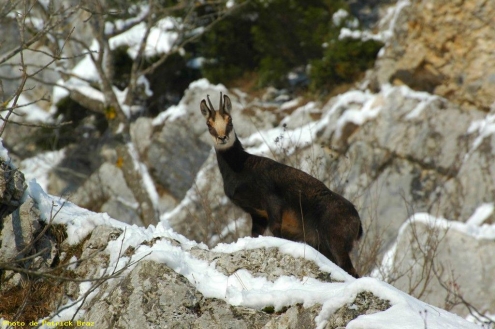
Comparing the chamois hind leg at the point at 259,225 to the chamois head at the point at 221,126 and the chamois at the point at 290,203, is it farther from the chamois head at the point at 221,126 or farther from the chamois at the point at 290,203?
the chamois head at the point at 221,126

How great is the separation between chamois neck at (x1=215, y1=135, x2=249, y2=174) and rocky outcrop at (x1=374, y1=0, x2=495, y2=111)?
8.22 meters

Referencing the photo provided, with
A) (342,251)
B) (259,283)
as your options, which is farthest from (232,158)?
(259,283)

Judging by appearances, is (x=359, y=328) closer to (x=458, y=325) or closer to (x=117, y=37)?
(x=458, y=325)

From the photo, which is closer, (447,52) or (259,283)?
(259,283)

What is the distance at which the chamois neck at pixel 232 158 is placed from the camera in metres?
7.05

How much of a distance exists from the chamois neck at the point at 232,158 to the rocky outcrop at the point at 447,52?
8222 millimetres

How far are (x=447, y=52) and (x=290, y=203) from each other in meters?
8.96

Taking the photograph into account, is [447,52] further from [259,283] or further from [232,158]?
[259,283]

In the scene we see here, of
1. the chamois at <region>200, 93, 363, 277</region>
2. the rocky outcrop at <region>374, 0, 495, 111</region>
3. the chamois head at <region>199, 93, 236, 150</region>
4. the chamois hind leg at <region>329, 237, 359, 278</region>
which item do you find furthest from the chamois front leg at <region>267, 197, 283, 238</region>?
the rocky outcrop at <region>374, 0, 495, 111</region>

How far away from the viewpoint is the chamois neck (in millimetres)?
7048

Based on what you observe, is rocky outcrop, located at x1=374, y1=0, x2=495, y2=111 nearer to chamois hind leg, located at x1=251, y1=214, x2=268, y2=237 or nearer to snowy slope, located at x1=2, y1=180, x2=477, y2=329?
chamois hind leg, located at x1=251, y1=214, x2=268, y2=237

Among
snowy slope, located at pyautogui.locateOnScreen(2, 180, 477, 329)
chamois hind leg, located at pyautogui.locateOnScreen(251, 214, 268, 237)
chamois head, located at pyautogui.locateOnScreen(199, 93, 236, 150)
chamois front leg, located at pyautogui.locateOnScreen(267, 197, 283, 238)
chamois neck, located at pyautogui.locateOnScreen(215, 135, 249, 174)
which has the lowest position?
snowy slope, located at pyautogui.locateOnScreen(2, 180, 477, 329)

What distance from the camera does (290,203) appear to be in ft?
22.0

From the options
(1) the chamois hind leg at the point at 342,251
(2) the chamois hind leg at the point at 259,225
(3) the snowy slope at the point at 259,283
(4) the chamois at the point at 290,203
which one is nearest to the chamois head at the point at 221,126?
(4) the chamois at the point at 290,203
